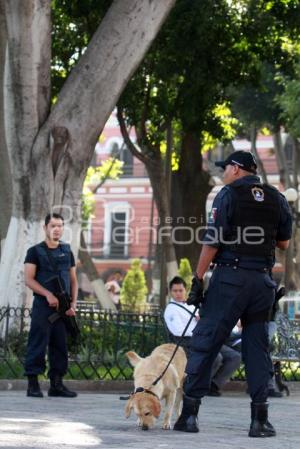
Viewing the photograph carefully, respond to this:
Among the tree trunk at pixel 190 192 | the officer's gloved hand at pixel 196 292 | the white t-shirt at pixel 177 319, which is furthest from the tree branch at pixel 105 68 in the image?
the tree trunk at pixel 190 192

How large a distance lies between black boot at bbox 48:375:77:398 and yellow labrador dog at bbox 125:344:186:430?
245cm

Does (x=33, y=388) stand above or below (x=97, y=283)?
below

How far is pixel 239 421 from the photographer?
10719 millimetres

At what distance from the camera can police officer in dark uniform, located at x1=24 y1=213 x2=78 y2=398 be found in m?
12.5

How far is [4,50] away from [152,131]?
8687 mm

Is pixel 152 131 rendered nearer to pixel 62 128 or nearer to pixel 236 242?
pixel 62 128

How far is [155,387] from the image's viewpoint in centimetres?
955

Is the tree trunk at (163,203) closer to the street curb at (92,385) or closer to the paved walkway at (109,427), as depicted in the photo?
the street curb at (92,385)

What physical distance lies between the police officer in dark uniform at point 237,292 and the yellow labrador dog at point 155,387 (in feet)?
0.88

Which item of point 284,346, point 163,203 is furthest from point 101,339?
point 163,203

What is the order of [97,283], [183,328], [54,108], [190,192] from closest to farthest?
[183,328] < [54,108] < [190,192] < [97,283]

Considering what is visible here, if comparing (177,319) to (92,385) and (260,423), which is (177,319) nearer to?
(92,385)

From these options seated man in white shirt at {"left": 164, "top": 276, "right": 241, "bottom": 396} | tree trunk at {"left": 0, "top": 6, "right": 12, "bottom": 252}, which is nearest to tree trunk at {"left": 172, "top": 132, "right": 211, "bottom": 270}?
tree trunk at {"left": 0, "top": 6, "right": 12, "bottom": 252}

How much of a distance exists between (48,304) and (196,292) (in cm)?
364
